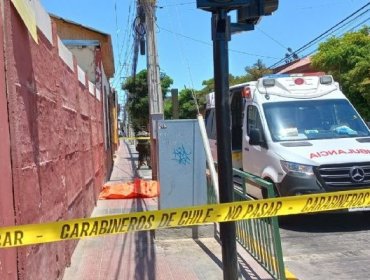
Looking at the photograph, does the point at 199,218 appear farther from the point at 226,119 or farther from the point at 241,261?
the point at 241,261

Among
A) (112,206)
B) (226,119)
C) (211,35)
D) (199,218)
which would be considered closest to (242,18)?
(211,35)

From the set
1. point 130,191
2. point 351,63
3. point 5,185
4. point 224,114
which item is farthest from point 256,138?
point 351,63

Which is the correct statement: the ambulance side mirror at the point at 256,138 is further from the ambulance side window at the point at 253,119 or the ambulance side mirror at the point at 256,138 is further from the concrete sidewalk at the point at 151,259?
the concrete sidewalk at the point at 151,259

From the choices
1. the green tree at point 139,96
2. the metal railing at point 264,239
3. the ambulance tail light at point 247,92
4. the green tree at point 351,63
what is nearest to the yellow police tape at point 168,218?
the metal railing at point 264,239

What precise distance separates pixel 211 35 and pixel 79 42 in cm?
1302

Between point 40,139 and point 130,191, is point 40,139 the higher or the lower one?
A: the higher one

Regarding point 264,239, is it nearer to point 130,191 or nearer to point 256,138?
point 256,138

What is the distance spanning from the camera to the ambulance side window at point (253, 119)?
9609 millimetres

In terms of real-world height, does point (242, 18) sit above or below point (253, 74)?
below

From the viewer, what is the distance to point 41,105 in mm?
4586

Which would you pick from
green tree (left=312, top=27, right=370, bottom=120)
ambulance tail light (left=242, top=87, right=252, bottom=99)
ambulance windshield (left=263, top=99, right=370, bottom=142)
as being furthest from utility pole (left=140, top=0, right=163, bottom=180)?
green tree (left=312, top=27, right=370, bottom=120)

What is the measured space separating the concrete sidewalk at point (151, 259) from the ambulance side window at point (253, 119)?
285cm

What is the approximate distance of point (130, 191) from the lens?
40.5 ft

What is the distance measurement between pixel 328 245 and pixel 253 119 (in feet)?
10.9
